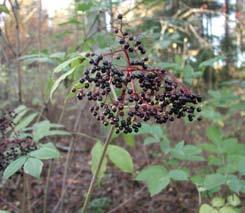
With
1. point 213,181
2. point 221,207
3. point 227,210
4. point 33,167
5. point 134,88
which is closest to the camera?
point 134,88

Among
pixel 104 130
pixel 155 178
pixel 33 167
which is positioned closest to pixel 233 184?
pixel 155 178

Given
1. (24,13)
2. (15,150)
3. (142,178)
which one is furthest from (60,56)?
(24,13)

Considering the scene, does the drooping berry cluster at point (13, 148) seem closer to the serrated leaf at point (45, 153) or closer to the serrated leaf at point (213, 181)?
the serrated leaf at point (45, 153)

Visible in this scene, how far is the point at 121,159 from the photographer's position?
2.64 meters

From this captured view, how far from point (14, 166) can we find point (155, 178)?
44.9 inches

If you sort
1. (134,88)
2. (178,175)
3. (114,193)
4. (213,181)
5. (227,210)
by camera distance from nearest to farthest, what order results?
(134,88)
(213,181)
(227,210)
(178,175)
(114,193)

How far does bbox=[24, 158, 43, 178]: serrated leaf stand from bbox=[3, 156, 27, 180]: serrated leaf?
1.2 inches

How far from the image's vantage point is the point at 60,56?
8.64 feet

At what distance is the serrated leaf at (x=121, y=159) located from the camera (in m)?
2.61

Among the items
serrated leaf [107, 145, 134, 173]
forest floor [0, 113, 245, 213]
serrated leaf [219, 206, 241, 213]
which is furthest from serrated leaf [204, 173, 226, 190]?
forest floor [0, 113, 245, 213]

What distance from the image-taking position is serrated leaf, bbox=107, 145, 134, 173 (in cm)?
261

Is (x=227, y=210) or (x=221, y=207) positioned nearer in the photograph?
(x=227, y=210)

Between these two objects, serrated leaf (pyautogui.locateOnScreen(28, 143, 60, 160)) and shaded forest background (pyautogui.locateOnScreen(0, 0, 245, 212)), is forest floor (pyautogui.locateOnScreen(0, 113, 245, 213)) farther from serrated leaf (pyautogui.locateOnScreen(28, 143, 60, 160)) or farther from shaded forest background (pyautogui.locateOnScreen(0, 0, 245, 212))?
serrated leaf (pyautogui.locateOnScreen(28, 143, 60, 160))

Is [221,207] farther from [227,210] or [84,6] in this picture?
[84,6]
